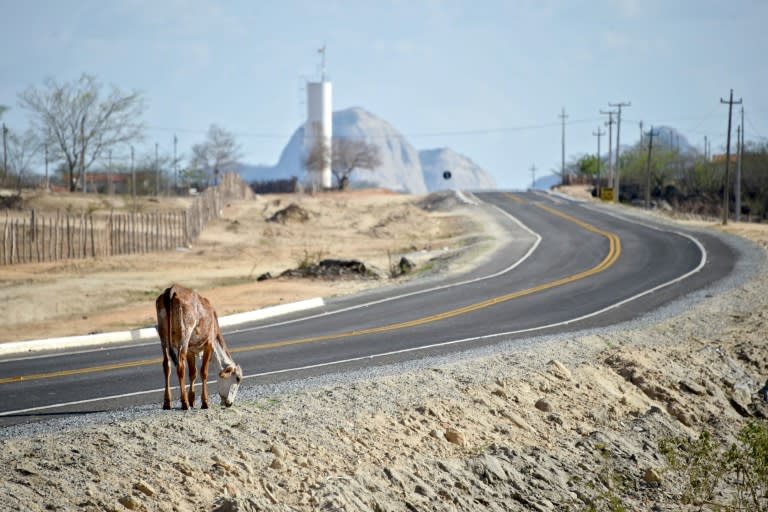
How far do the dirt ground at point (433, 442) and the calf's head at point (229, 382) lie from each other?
0.96 feet

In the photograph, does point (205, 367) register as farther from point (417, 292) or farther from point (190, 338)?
point (417, 292)

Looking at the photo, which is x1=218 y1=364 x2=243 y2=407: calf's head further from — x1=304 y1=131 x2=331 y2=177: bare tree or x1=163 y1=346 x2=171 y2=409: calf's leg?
x1=304 y1=131 x2=331 y2=177: bare tree

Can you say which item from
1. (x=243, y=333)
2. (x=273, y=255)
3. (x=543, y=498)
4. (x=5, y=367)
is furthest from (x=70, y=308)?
(x=543, y=498)

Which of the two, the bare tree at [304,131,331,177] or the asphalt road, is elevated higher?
the bare tree at [304,131,331,177]

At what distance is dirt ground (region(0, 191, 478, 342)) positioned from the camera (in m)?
31.0

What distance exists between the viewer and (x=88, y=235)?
44.7 m

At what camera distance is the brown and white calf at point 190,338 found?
13.7 m

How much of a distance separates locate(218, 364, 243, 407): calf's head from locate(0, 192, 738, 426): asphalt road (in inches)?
78.0

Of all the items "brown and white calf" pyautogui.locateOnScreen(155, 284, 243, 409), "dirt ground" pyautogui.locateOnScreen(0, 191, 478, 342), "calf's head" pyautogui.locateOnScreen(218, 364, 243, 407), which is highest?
"brown and white calf" pyautogui.locateOnScreen(155, 284, 243, 409)

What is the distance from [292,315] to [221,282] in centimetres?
1240

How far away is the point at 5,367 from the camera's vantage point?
63.4 feet

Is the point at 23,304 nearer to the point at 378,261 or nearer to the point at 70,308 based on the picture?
the point at 70,308

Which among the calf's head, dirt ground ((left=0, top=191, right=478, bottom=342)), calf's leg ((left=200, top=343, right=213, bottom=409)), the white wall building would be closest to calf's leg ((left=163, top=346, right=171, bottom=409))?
calf's leg ((left=200, top=343, right=213, bottom=409))

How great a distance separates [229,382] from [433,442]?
3209mm
